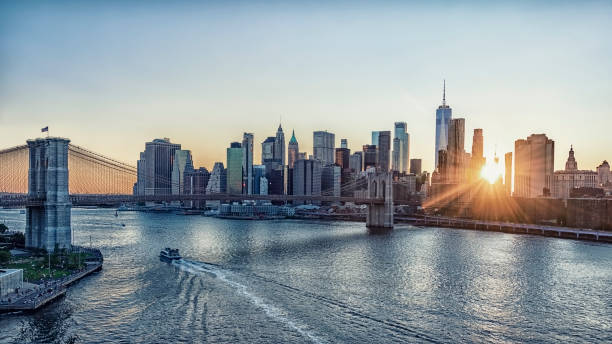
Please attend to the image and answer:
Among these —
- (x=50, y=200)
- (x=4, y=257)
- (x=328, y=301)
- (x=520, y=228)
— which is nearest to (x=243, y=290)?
(x=328, y=301)

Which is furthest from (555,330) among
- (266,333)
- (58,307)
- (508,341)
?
(58,307)

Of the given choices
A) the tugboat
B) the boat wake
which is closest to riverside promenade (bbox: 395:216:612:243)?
the boat wake

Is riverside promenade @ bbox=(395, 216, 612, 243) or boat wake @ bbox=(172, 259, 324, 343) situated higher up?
boat wake @ bbox=(172, 259, 324, 343)

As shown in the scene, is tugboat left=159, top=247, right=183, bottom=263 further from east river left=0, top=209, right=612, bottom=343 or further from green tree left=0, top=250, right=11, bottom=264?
green tree left=0, top=250, right=11, bottom=264

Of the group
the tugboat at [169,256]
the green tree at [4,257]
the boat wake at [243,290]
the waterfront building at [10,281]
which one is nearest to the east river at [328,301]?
the boat wake at [243,290]

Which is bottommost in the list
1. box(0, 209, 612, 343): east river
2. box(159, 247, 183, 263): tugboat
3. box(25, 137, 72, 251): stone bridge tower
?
box(0, 209, 612, 343): east river

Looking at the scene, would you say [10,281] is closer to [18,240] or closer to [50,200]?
[50,200]
